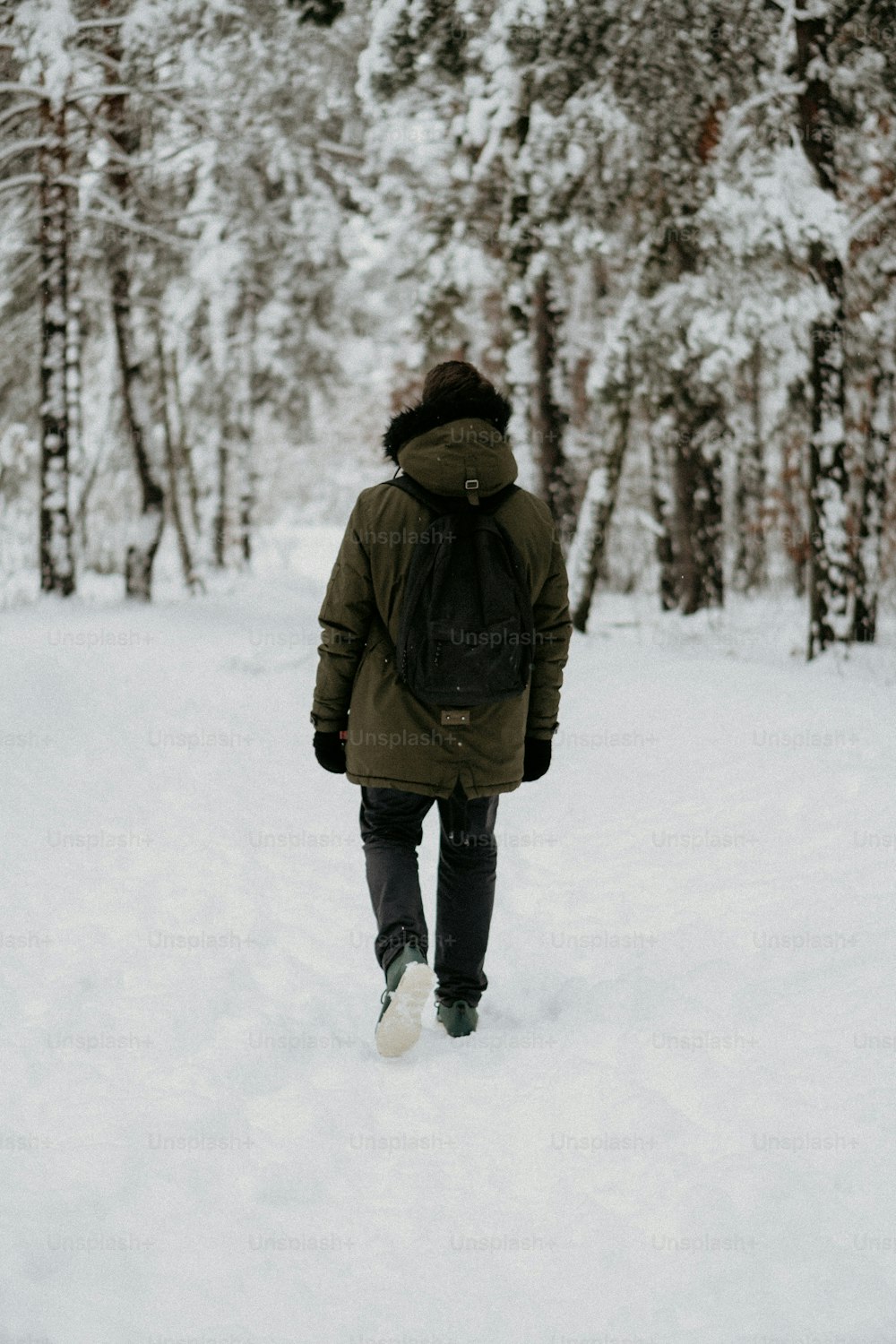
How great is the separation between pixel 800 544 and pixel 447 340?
5773 millimetres

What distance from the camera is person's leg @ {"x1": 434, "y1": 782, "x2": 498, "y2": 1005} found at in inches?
158

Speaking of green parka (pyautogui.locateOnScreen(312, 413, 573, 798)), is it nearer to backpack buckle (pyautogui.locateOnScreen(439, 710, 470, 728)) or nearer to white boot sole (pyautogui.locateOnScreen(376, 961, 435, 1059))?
backpack buckle (pyautogui.locateOnScreen(439, 710, 470, 728))

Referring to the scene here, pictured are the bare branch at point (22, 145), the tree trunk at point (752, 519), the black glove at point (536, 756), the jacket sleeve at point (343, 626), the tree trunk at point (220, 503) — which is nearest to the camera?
the jacket sleeve at point (343, 626)

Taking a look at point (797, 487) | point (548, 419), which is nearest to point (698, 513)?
point (548, 419)

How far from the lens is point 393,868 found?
13.0 feet

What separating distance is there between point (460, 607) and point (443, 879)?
40.7 inches

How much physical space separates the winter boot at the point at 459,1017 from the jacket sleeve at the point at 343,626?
108 centimetres

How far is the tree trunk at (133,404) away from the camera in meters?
14.9

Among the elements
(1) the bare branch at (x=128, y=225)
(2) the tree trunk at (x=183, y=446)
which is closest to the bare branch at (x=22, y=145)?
(1) the bare branch at (x=128, y=225)

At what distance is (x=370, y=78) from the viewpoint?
1080cm

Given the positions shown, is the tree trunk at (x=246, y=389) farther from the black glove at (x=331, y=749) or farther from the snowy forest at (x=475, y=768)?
the black glove at (x=331, y=749)

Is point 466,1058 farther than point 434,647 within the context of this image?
Yes

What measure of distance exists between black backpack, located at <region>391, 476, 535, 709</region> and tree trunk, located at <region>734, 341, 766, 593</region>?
15.1 metres

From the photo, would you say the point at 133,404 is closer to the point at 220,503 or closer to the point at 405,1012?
the point at 220,503
